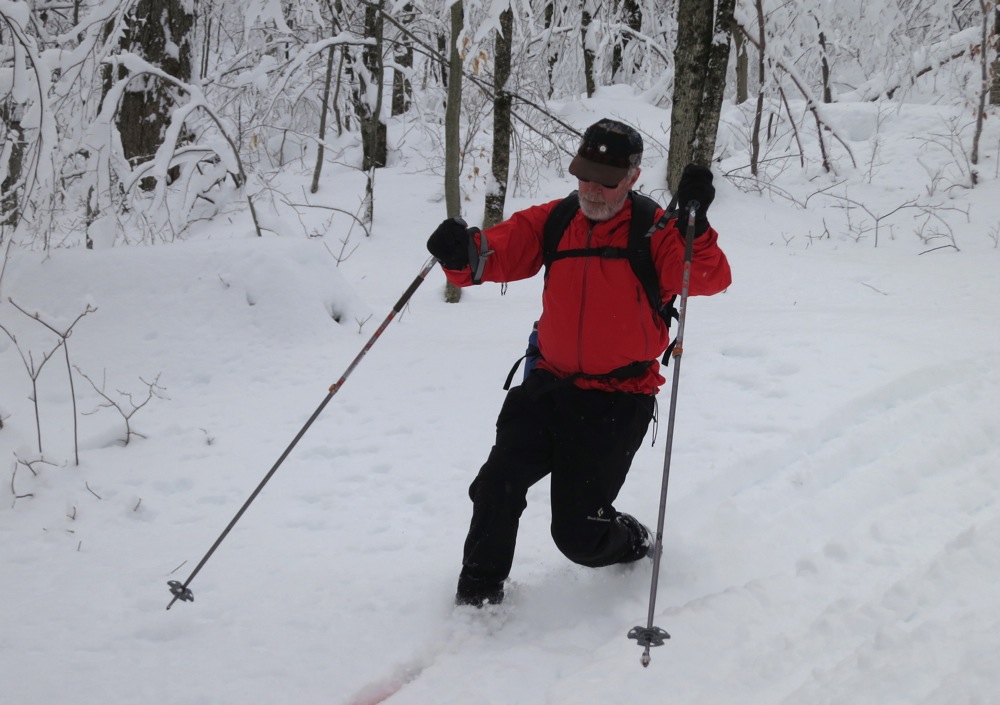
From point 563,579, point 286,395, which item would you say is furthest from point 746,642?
point 286,395

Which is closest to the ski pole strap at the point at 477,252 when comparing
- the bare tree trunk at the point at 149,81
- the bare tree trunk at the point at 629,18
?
the bare tree trunk at the point at 149,81

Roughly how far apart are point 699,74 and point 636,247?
21.0 ft

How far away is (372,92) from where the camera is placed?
1191 centimetres

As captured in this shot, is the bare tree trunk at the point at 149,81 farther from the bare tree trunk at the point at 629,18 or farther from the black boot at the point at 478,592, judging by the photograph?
the bare tree trunk at the point at 629,18

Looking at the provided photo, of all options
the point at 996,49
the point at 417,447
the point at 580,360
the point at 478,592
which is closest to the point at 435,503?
the point at 417,447

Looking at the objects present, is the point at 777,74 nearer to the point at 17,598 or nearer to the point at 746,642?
the point at 746,642

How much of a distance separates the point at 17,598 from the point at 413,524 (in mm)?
1672

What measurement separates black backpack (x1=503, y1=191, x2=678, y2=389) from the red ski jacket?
0.02m

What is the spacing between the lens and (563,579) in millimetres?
3424

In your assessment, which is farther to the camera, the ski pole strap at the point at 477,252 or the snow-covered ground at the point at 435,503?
the ski pole strap at the point at 477,252

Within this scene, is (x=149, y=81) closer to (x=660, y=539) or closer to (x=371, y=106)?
(x=371, y=106)

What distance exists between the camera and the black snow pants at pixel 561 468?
3.04 m

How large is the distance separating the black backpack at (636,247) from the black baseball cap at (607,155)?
147 mm

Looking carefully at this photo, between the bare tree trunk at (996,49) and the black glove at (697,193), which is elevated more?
the bare tree trunk at (996,49)
